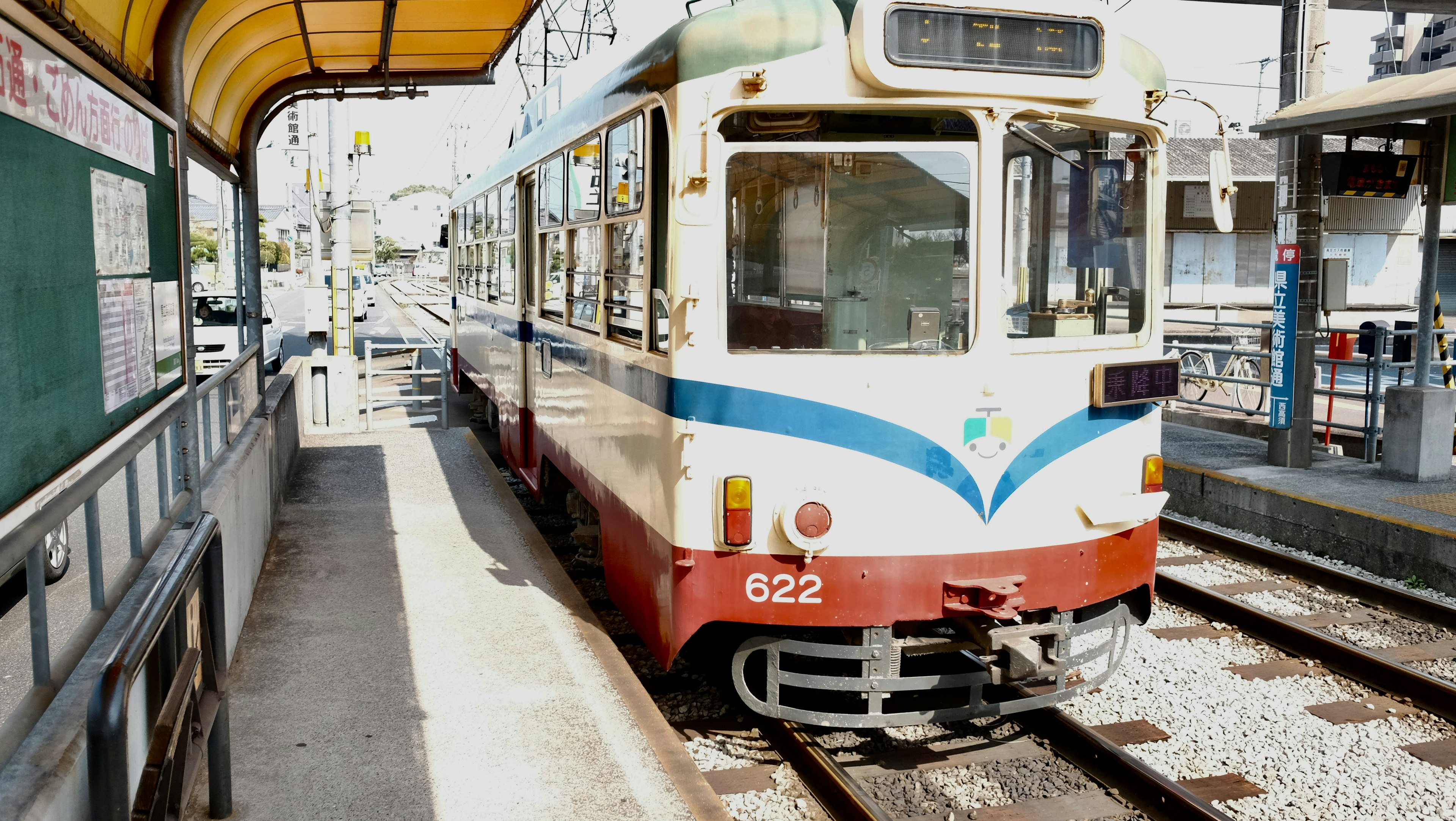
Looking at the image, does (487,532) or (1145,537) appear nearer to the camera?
(1145,537)

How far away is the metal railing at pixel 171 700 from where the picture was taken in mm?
2457

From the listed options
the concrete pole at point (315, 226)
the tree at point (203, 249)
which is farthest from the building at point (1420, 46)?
the concrete pole at point (315, 226)

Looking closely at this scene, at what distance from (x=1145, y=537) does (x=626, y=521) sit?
2.33 meters

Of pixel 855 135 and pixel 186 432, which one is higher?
pixel 855 135

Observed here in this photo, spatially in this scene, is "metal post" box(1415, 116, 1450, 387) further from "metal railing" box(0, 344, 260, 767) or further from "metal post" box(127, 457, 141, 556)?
"metal post" box(127, 457, 141, 556)

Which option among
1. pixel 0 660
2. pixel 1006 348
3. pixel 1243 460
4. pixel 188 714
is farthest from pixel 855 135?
pixel 1243 460

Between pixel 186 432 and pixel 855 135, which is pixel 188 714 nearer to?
pixel 186 432

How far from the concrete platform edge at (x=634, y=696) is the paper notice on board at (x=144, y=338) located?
7.20 feet

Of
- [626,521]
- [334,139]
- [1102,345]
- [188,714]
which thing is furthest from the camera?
[334,139]

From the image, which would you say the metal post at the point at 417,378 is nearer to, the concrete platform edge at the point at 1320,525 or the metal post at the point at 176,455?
the concrete platform edge at the point at 1320,525

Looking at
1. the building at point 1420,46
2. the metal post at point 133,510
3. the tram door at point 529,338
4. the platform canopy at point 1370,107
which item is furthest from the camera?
the building at point 1420,46

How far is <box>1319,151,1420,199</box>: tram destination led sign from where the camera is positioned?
10.4 metres

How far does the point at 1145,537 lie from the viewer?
17.7 ft

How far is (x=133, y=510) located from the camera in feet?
12.3
